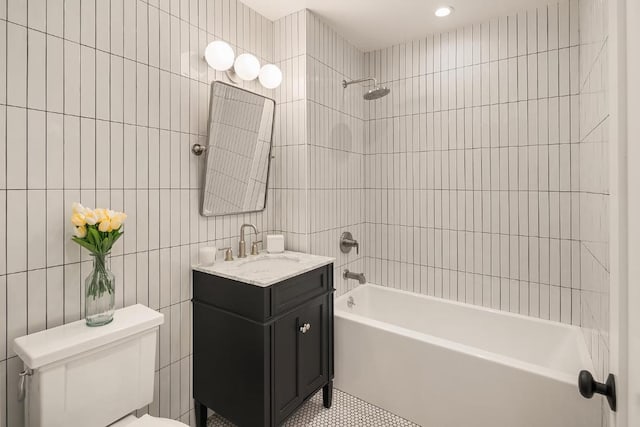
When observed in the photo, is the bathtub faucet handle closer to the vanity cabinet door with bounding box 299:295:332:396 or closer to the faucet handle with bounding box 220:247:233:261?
the vanity cabinet door with bounding box 299:295:332:396

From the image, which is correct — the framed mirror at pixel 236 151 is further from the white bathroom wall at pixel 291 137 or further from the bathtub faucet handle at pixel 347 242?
the bathtub faucet handle at pixel 347 242

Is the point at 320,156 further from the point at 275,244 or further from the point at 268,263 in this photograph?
the point at 268,263

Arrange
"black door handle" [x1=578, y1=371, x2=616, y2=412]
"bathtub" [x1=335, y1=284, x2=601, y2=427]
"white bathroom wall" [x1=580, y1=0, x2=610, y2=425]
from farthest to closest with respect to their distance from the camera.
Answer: "bathtub" [x1=335, y1=284, x2=601, y2=427] → "white bathroom wall" [x1=580, y1=0, x2=610, y2=425] → "black door handle" [x1=578, y1=371, x2=616, y2=412]

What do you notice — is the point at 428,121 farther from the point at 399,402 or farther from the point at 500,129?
the point at 399,402

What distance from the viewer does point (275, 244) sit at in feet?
7.15

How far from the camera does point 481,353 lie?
1.73 meters

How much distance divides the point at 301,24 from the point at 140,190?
57.9 inches

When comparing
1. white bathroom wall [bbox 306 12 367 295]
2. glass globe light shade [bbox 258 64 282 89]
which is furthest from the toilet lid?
glass globe light shade [bbox 258 64 282 89]

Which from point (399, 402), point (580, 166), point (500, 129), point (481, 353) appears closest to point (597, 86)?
point (580, 166)

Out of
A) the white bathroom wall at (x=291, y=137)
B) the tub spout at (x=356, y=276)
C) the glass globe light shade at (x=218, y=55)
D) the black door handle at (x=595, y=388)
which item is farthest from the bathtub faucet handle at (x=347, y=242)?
the black door handle at (x=595, y=388)

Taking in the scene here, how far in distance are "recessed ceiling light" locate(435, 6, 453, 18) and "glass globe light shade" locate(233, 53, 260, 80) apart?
4.10ft

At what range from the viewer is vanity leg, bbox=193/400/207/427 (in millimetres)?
1860

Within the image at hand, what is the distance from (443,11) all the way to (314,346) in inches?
89.4

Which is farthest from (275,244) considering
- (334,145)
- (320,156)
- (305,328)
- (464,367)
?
(464,367)
